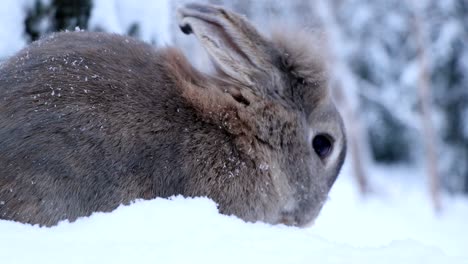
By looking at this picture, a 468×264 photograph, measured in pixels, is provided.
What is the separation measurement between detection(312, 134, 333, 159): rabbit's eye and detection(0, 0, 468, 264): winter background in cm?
41

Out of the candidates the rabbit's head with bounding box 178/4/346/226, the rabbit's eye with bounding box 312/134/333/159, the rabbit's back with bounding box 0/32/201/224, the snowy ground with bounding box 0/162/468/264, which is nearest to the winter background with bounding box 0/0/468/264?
the snowy ground with bounding box 0/162/468/264

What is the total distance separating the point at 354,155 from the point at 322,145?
11345 mm

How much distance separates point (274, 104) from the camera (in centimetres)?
326

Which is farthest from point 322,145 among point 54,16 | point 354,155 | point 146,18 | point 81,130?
point 354,155

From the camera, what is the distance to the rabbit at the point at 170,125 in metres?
2.55

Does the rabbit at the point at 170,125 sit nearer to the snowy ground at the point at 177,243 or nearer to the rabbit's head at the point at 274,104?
the rabbit's head at the point at 274,104

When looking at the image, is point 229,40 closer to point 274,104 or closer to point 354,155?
point 274,104

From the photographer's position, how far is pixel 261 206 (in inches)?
121

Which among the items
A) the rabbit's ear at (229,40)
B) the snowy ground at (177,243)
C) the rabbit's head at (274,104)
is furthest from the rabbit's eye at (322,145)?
the snowy ground at (177,243)

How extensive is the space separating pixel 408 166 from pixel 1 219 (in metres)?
17.7

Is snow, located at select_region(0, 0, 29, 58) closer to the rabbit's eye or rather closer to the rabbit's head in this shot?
the rabbit's head

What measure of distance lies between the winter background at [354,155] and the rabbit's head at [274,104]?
26 centimetres

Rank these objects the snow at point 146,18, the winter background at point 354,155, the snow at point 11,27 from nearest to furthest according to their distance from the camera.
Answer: the winter background at point 354,155 → the snow at point 11,27 → the snow at point 146,18

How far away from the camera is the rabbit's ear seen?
9.65 ft
